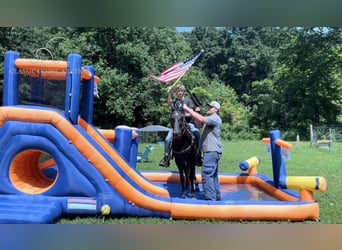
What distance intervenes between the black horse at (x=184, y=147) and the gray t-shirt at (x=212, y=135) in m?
0.18

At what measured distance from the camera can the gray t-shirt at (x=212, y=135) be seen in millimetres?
4094

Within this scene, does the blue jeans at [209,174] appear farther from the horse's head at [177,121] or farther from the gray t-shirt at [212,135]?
the horse's head at [177,121]

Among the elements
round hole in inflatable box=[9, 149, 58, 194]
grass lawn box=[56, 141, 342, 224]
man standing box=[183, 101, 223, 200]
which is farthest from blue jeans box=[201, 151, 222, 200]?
grass lawn box=[56, 141, 342, 224]

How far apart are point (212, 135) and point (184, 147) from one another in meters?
0.33

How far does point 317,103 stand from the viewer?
6.50 meters

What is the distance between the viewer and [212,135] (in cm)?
412

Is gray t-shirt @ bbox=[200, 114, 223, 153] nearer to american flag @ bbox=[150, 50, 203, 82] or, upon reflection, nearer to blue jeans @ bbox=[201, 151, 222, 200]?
blue jeans @ bbox=[201, 151, 222, 200]

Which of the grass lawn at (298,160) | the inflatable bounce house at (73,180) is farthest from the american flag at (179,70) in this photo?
the grass lawn at (298,160)

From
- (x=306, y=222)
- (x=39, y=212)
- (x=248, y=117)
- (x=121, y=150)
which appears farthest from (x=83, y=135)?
(x=248, y=117)

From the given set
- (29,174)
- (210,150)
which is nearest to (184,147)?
(210,150)

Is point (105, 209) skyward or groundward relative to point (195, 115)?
groundward

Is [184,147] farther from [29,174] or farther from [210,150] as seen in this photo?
[29,174]
